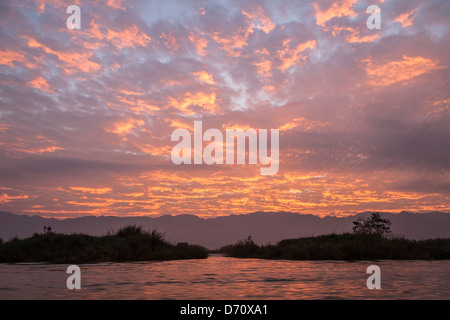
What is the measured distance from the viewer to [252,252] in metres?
42.1

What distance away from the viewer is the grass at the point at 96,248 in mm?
27312

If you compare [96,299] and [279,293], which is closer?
[96,299]

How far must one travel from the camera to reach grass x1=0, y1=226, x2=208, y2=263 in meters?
27.3

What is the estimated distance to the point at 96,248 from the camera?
2947cm

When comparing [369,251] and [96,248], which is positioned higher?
[96,248]

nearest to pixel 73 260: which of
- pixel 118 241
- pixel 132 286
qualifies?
pixel 118 241

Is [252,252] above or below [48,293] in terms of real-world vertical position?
below

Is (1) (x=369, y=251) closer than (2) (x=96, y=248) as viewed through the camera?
No

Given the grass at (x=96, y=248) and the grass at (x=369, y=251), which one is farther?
the grass at (x=369, y=251)

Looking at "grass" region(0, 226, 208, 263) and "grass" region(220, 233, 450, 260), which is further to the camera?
"grass" region(220, 233, 450, 260)
